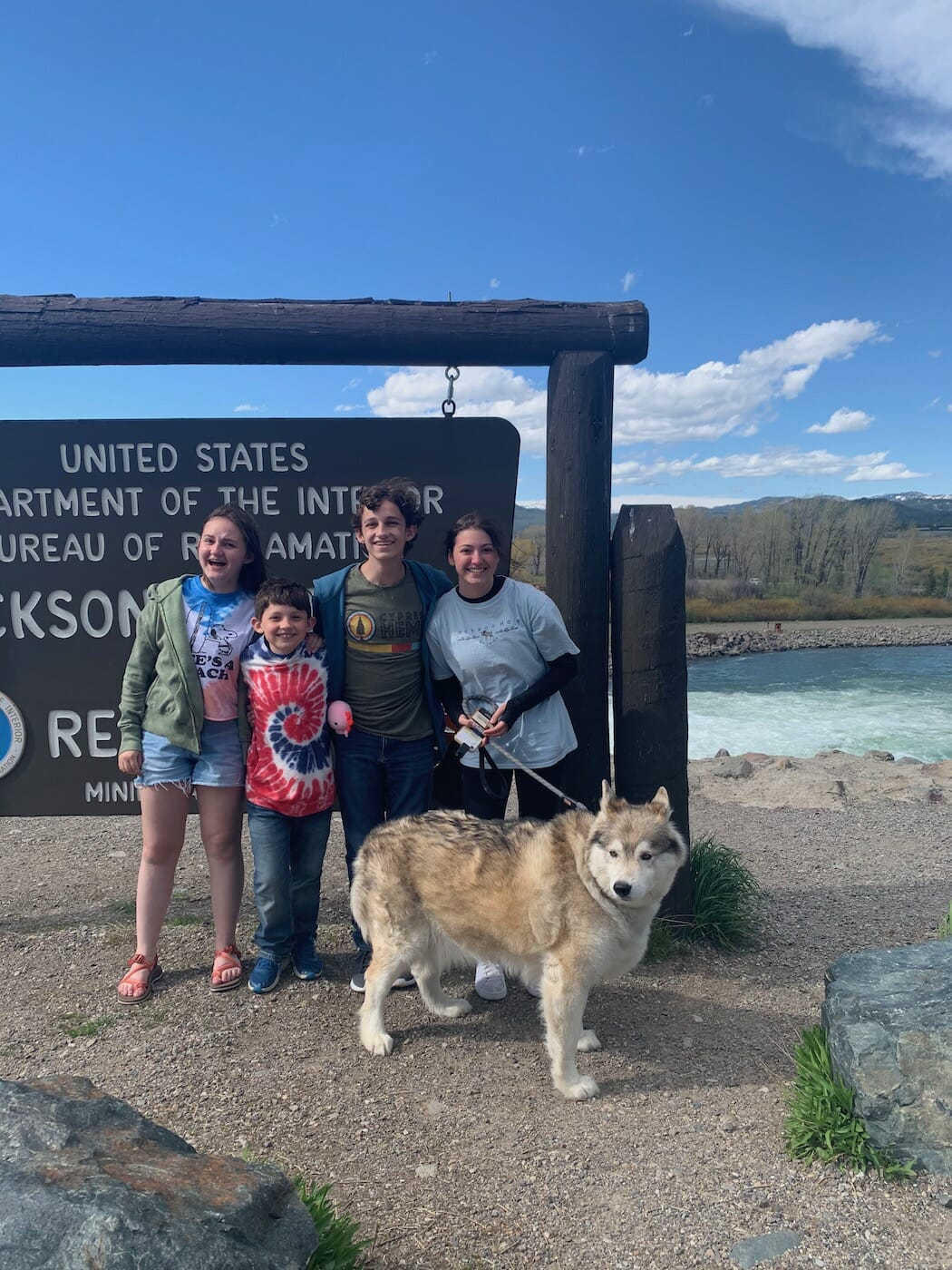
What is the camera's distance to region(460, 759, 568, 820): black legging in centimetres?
456

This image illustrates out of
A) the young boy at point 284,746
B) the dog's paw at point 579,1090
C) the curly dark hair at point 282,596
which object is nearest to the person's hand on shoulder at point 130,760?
the young boy at point 284,746

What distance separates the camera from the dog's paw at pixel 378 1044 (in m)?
4.06

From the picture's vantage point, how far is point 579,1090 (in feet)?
12.2

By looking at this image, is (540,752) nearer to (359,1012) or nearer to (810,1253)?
(359,1012)

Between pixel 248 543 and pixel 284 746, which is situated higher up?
pixel 248 543

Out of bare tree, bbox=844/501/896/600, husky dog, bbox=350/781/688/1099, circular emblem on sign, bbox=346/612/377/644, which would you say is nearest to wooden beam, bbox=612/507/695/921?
husky dog, bbox=350/781/688/1099

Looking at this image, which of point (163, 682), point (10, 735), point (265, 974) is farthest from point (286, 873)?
point (10, 735)

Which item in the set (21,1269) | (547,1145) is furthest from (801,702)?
(21,1269)

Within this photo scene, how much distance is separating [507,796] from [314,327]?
10.3 ft

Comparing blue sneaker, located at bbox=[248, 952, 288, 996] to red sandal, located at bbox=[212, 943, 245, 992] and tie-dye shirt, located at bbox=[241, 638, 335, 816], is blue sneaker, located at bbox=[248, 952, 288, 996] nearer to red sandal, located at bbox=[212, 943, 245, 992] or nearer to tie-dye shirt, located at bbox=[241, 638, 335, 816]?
red sandal, located at bbox=[212, 943, 245, 992]

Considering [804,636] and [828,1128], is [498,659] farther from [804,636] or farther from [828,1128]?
[804,636]

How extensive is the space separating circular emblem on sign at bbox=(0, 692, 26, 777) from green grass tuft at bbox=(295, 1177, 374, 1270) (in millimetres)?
3755

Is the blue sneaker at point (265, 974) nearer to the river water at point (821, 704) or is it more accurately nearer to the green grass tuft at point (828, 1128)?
the green grass tuft at point (828, 1128)

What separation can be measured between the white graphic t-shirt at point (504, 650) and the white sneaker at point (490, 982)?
4.24ft
